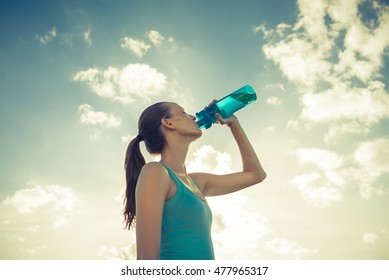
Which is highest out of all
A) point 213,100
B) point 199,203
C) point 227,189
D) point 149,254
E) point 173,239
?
point 213,100

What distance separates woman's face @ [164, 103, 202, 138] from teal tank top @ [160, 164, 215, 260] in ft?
2.22

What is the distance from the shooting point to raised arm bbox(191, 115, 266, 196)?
117 inches

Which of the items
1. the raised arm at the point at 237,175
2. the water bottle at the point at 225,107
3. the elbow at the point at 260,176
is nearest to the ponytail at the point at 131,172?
the raised arm at the point at 237,175

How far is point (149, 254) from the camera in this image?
5.96 ft

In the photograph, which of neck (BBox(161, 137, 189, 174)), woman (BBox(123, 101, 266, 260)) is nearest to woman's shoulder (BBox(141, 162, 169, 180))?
woman (BBox(123, 101, 266, 260))

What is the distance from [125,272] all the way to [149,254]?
0.88 metres

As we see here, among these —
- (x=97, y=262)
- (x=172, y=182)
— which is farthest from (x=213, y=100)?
(x=97, y=262)

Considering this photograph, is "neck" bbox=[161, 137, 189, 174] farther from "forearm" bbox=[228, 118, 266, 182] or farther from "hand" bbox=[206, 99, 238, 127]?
"forearm" bbox=[228, 118, 266, 182]

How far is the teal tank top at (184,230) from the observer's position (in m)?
2.10

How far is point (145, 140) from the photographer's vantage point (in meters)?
2.95

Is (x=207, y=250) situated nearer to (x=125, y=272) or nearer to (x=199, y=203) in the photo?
(x=199, y=203)

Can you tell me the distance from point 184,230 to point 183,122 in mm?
1056

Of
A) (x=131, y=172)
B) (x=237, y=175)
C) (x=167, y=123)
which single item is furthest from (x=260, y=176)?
(x=131, y=172)

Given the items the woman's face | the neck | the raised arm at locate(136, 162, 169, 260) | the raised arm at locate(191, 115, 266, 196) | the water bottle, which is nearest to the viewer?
the raised arm at locate(136, 162, 169, 260)
